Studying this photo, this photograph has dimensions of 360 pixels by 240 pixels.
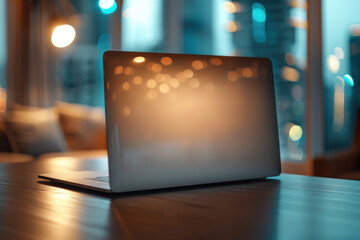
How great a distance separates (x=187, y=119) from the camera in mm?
849

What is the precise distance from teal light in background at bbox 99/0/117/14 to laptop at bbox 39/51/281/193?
4.87 meters

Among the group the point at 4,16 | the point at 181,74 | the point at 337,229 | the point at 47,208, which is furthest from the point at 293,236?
the point at 4,16

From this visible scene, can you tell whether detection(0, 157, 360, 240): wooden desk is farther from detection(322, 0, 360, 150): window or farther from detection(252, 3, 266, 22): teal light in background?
detection(252, 3, 266, 22): teal light in background

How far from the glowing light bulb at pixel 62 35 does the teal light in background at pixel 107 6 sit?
3.60ft

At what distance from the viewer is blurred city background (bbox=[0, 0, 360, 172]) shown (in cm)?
404

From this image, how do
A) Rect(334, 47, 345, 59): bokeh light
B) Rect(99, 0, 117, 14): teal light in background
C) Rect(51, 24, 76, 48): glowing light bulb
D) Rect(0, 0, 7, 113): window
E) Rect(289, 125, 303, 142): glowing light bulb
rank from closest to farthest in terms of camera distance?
Rect(334, 47, 345, 59): bokeh light → Rect(289, 125, 303, 142): glowing light bulb → Rect(51, 24, 76, 48): glowing light bulb → Rect(0, 0, 7, 113): window → Rect(99, 0, 117, 14): teal light in background

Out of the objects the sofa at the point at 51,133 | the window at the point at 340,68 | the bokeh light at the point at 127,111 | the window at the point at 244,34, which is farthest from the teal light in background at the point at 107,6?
the bokeh light at the point at 127,111

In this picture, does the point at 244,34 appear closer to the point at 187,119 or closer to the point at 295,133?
the point at 295,133

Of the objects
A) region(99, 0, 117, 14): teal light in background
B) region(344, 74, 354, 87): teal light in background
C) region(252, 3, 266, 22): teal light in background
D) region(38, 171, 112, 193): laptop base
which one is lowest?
region(38, 171, 112, 193): laptop base

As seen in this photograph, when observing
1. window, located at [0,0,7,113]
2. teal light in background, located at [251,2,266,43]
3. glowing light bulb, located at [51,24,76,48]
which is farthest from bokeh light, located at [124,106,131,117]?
window, located at [0,0,7,113]

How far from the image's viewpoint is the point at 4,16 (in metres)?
5.41

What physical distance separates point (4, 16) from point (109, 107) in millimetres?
5124

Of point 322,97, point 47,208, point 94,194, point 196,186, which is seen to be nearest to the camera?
point 47,208

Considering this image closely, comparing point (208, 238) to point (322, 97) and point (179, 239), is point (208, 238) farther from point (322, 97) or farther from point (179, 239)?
point (322, 97)
